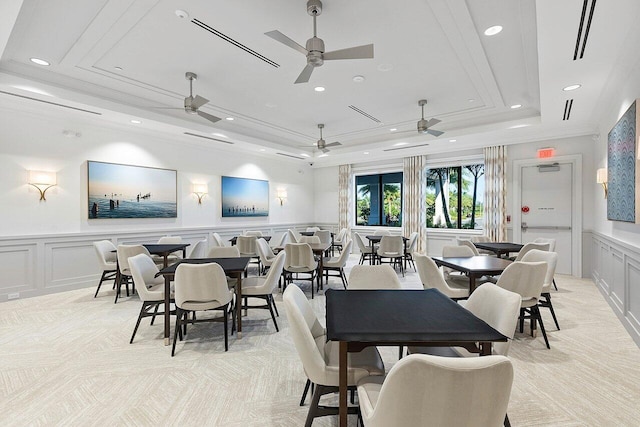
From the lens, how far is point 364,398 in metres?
1.46

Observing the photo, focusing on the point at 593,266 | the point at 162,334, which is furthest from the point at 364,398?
the point at 593,266

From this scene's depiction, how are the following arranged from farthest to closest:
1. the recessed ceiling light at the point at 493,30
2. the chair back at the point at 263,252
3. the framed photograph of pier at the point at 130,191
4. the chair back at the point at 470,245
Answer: the framed photograph of pier at the point at 130,191 < the chair back at the point at 263,252 < the chair back at the point at 470,245 < the recessed ceiling light at the point at 493,30

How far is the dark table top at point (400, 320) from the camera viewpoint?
149cm

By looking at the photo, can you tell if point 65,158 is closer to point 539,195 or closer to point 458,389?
point 458,389

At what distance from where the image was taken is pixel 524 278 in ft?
9.82

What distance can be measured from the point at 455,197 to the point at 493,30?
219 inches

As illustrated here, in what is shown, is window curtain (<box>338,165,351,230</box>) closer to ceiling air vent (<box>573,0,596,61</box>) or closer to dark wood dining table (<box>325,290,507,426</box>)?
ceiling air vent (<box>573,0,596,61</box>)

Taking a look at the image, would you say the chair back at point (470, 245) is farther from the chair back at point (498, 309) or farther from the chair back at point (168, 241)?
the chair back at point (168, 241)

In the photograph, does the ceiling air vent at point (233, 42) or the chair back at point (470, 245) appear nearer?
the ceiling air vent at point (233, 42)

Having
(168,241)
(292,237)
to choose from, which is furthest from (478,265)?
(168,241)

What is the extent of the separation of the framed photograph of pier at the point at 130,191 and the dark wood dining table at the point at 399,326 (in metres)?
5.52

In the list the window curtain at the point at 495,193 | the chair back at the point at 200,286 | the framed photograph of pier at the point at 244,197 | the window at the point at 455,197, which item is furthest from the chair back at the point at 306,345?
the window at the point at 455,197

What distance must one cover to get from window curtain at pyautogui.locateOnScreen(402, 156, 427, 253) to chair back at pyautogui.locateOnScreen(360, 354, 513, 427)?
745 cm

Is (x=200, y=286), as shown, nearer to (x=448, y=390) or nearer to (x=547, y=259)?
(x=448, y=390)
